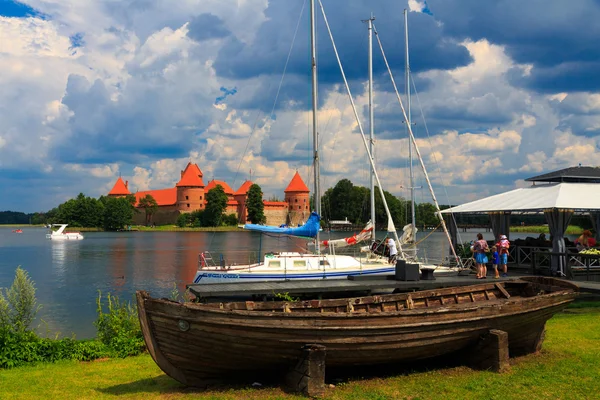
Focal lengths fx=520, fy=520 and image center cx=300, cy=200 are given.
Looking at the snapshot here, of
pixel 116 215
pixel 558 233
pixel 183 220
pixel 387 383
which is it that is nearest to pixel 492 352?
pixel 387 383

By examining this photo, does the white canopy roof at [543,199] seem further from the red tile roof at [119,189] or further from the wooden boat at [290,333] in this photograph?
the red tile roof at [119,189]

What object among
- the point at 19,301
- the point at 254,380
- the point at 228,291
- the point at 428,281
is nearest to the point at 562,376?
the point at 254,380

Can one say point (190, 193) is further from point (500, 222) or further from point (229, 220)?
point (500, 222)

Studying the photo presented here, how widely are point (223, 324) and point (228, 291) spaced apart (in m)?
8.34

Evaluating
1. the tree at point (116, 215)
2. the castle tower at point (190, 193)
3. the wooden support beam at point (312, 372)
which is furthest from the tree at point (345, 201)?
the wooden support beam at point (312, 372)

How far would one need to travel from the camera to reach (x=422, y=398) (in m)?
8.09

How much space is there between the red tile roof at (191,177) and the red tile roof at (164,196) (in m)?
8.58

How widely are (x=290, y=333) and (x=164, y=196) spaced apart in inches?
6244

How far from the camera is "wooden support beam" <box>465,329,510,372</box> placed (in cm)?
934

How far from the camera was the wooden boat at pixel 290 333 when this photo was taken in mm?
7992

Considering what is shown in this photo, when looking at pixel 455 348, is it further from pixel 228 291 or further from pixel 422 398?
pixel 228 291

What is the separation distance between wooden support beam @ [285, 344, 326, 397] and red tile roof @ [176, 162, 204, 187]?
144 m

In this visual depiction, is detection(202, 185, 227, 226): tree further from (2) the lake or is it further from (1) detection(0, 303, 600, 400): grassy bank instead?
(1) detection(0, 303, 600, 400): grassy bank

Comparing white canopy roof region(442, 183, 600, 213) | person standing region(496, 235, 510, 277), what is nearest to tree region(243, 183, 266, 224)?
white canopy roof region(442, 183, 600, 213)
